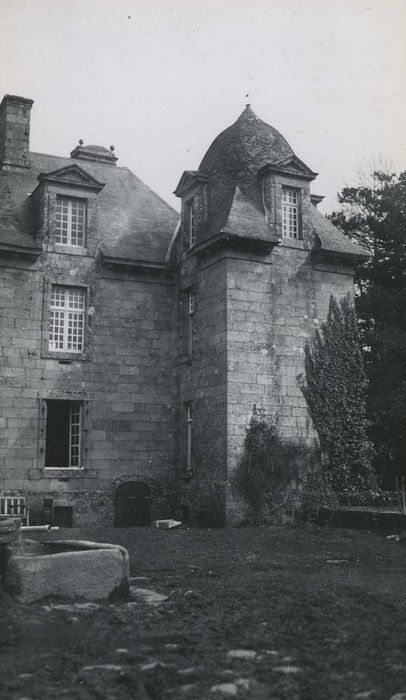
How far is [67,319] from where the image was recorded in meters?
20.5

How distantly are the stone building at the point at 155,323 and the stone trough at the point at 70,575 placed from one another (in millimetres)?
9705

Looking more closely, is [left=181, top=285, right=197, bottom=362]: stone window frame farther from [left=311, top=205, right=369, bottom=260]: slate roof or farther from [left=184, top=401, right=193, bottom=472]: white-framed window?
[left=311, top=205, right=369, bottom=260]: slate roof

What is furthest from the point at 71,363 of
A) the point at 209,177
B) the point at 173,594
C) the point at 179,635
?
the point at 179,635

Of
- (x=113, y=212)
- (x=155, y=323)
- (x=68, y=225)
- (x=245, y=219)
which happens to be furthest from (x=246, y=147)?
(x=155, y=323)

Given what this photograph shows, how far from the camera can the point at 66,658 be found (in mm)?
6160

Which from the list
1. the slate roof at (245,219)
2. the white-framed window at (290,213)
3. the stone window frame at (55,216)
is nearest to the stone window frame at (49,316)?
the stone window frame at (55,216)

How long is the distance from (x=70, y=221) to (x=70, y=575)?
1412 centimetres

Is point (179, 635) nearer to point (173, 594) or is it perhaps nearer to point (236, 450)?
point (173, 594)

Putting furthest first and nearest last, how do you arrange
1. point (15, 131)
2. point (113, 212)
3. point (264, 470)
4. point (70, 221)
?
point (113, 212)
point (15, 131)
point (70, 221)
point (264, 470)

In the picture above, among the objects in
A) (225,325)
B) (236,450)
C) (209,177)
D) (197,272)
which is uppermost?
(209,177)

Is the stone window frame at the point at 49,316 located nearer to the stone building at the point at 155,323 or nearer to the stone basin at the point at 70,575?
the stone building at the point at 155,323

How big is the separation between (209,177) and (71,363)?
6.37m

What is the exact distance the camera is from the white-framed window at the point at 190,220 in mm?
21333

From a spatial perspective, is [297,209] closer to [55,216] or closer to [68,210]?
[68,210]
